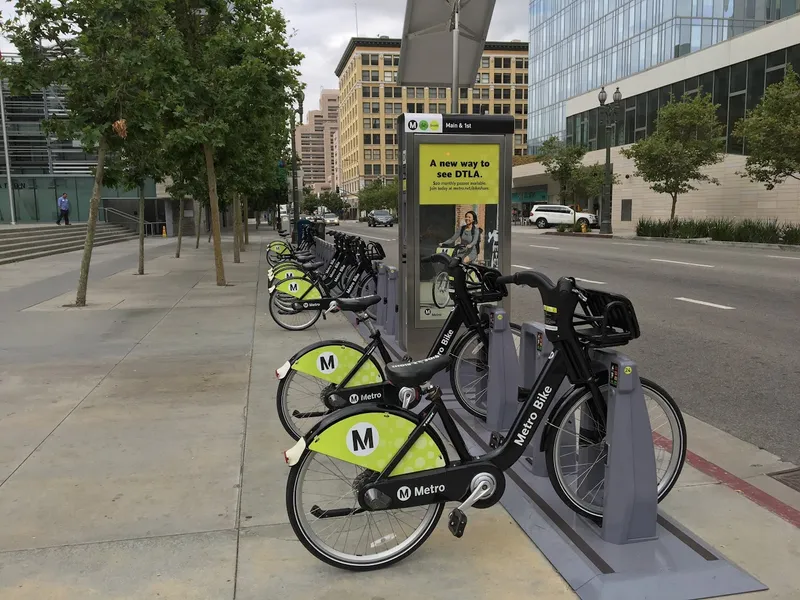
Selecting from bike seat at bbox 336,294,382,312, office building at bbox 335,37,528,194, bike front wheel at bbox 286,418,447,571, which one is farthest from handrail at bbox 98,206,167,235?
office building at bbox 335,37,528,194

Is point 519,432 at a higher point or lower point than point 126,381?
higher

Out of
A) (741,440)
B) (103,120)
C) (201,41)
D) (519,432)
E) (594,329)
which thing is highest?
(201,41)

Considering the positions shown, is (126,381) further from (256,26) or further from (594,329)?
(256,26)

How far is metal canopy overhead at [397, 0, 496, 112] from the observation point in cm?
735

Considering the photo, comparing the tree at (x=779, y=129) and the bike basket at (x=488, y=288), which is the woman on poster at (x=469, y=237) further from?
the tree at (x=779, y=129)

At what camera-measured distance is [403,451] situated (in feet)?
9.88

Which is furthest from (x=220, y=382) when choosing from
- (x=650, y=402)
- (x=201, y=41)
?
(x=201, y=41)

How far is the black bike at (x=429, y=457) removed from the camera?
9.79 feet

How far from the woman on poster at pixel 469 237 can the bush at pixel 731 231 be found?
23.0m

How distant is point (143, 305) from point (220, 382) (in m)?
5.64

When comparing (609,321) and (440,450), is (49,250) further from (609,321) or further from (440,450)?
(609,321)

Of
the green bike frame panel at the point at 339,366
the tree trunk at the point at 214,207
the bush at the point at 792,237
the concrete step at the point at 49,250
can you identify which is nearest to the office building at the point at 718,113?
the bush at the point at 792,237

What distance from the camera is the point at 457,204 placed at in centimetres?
610

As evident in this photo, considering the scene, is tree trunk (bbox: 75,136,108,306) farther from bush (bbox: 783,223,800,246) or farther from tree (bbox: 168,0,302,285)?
bush (bbox: 783,223,800,246)
